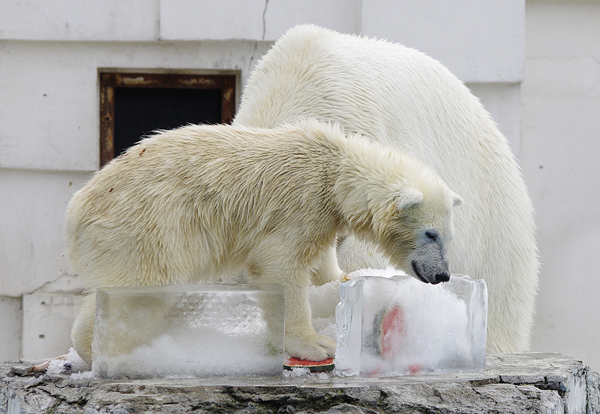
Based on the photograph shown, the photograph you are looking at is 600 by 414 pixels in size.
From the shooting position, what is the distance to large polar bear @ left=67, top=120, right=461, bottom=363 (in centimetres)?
175

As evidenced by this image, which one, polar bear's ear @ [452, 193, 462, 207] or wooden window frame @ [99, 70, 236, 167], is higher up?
wooden window frame @ [99, 70, 236, 167]

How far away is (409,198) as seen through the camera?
1.72m

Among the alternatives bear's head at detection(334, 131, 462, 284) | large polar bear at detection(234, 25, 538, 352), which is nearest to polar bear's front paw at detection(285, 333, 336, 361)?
bear's head at detection(334, 131, 462, 284)

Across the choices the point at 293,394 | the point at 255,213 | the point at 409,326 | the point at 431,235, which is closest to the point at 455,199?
the point at 431,235

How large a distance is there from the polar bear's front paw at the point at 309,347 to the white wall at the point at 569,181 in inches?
114

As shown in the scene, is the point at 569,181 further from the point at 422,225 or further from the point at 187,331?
the point at 187,331

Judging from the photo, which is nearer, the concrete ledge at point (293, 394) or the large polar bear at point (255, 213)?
the concrete ledge at point (293, 394)

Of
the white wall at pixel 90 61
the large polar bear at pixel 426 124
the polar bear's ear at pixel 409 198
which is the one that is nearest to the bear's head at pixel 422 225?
the polar bear's ear at pixel 409 198

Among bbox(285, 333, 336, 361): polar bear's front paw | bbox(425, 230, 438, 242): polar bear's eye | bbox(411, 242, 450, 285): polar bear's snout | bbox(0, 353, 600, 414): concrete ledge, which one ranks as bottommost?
bbox(0, 353, 600, 414): concrete ledge

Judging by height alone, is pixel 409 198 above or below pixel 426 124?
below

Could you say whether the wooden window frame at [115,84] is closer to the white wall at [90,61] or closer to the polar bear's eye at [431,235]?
the white wall at [90,61]

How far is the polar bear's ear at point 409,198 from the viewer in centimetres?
172

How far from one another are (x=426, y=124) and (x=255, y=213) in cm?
108

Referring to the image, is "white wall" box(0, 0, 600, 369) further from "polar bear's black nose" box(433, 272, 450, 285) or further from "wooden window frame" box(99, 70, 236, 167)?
"polar bear's black nose" box(433, 272, 450, 285)
